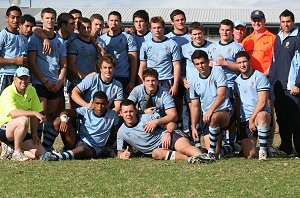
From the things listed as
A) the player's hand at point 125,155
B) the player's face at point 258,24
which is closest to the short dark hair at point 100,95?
the player's hand at point 125,155

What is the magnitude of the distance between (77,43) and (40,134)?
1.62 m

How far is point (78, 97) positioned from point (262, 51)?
10.1 ft

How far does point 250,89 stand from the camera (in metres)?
9.32

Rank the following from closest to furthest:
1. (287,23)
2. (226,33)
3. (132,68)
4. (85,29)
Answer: (287,23) < (226,33) < (85,29) < (132,68)

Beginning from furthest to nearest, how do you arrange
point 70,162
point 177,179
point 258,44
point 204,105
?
point 258,44 → point 204,105 → point 70,162 → point 177,179

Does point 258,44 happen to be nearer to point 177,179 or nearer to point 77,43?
point 77,43

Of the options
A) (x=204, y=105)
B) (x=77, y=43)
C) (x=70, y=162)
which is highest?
(x=77, y=43)

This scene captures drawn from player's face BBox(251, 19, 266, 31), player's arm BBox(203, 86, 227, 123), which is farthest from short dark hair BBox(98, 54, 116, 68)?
player's face BBox(251, 19, 266, 31)

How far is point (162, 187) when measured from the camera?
6.88 metres

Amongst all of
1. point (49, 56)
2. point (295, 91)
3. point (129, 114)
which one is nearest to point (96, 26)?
point (49, 56)

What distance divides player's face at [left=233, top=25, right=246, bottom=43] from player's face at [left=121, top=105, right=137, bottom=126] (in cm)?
267

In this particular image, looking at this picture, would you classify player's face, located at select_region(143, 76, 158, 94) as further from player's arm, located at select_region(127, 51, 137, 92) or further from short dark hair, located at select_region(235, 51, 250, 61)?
short dark hair, located at select_region(235, 51, 250, 61)

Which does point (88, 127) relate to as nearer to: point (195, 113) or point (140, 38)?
point (195, 113)

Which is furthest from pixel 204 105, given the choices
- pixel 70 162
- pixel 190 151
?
pixel 70 162
